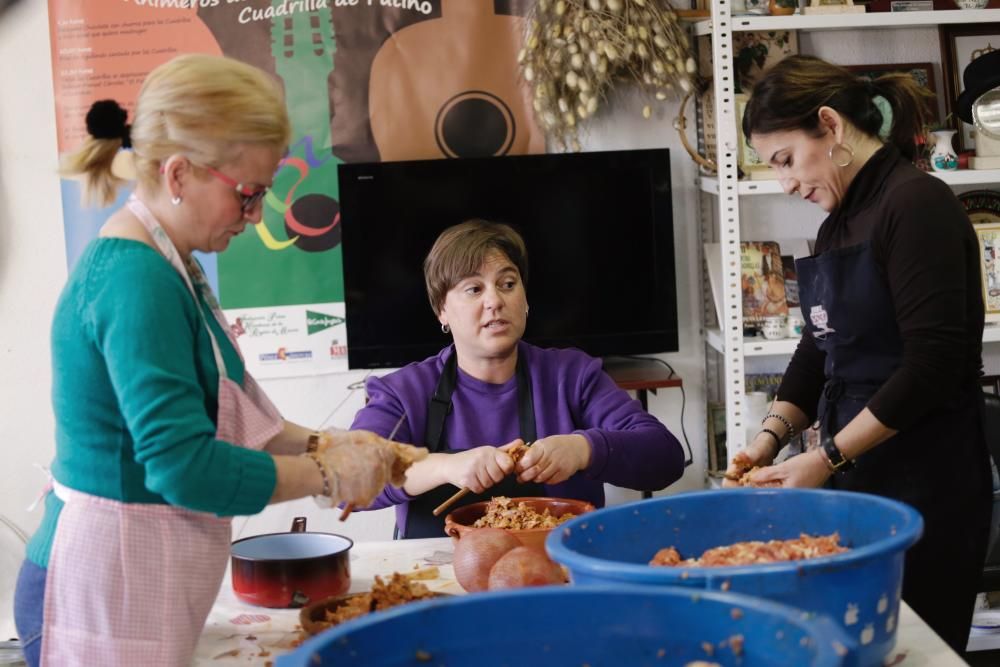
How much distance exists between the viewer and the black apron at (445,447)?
7.18ft

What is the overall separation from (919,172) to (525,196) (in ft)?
4.92

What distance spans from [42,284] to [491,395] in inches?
70.8

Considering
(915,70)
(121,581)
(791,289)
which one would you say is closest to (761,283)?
(791,289)

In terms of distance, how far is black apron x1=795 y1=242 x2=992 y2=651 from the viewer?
188 centimetres

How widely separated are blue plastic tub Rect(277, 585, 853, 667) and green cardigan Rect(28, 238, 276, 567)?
14.2 inches

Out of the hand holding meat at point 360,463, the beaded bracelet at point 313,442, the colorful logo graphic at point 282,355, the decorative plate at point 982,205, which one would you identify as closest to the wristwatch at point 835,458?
the hand holding meat at point 360,463

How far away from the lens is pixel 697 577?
1102 millimetres

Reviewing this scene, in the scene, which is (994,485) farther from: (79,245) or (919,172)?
(79,245)

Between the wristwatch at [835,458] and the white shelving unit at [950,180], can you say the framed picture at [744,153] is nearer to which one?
the white shelving unit at [950,180]

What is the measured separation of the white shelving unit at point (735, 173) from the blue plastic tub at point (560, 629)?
2110mm

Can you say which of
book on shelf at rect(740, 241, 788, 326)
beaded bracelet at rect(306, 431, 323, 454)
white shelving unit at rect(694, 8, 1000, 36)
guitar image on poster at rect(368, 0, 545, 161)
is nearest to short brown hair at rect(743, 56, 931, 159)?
beaded bracelet at rect(306, 431, 323, 454)

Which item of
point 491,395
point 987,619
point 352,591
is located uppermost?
point 491,395

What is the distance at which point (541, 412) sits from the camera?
→ 227cm

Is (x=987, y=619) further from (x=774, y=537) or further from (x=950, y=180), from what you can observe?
(x=774, y=537)
